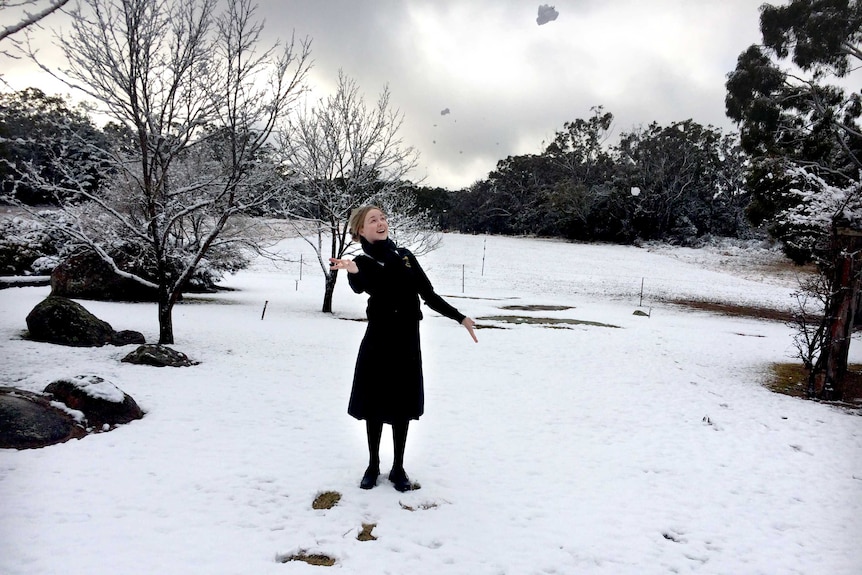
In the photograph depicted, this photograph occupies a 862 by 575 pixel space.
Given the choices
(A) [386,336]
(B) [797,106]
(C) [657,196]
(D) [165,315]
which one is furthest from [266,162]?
(C) [657,196]

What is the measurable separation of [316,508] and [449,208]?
218ft

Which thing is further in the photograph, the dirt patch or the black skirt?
the dirt patch

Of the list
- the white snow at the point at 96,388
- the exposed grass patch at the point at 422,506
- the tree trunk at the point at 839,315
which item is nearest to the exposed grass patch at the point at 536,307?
the tree trunk at the point at 839,315

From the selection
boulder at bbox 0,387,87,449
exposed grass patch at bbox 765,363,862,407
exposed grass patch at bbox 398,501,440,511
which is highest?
boulder at bbox 0,387,87,449

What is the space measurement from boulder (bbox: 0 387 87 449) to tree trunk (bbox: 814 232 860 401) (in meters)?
10.1

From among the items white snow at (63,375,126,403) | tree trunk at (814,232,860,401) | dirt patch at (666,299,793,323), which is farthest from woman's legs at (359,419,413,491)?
dirt patch at (666,299,793,323)

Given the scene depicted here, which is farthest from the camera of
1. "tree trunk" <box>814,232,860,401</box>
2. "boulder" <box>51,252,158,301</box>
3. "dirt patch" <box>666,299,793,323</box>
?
"dirt patch" <box>666,299,793,323</box>

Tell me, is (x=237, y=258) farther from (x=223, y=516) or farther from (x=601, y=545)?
(x=601, y=545)

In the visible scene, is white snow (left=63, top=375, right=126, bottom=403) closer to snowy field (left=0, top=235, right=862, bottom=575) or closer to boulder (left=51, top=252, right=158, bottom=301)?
snowy field (left=0, top=235, right=862, bottom=575)

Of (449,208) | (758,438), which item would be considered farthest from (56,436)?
(449,208)

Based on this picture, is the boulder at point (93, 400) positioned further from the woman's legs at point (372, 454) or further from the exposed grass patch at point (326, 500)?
the woman's legs at point (372, 454)

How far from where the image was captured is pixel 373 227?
3734 millimetres

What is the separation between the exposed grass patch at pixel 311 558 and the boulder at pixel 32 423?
279 centimetres

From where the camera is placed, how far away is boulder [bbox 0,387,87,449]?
167 inches
